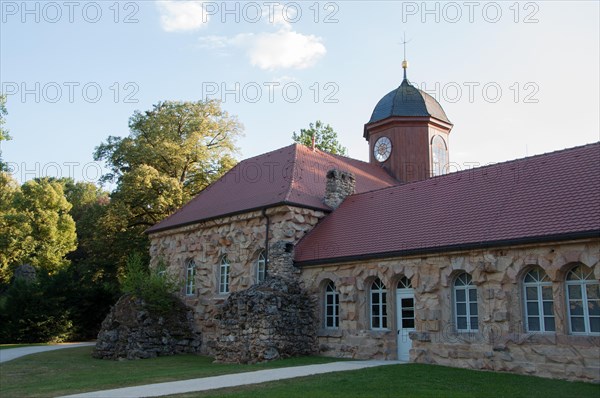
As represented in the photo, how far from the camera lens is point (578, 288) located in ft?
40.9

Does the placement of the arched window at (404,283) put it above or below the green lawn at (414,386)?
above

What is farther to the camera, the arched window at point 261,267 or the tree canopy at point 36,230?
the tree canopy at point 36,230

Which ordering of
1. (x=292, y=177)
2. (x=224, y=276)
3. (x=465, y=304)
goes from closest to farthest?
(x=465, y=304) < (x=292, y=177) < (x=224, y=276)

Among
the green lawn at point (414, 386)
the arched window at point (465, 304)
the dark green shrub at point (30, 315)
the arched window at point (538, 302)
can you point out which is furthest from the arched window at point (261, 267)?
the dark green shrub at point (30, 315)

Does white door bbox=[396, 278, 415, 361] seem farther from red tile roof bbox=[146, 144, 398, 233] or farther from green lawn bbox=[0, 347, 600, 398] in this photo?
red tile roof bbox=[146, 144, 398, 233]

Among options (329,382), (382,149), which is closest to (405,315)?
(329,382)

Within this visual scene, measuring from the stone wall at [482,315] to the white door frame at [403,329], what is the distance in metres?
0.13

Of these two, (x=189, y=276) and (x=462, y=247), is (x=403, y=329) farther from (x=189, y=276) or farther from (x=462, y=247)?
(x=189, y=276)

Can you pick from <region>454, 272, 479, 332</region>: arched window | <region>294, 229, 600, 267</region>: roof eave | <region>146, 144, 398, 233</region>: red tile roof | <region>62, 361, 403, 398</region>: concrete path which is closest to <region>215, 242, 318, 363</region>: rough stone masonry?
<region>294, 229, 600, 267</region>: roof eave

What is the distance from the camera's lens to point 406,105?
91.8 ft

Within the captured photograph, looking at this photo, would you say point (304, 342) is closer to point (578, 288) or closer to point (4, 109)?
point (578, 288)

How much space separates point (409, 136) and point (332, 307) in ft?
40.8

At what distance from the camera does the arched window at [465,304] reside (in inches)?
557

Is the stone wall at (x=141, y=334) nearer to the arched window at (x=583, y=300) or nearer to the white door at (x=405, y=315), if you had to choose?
the white door at (x=405, y=315)
